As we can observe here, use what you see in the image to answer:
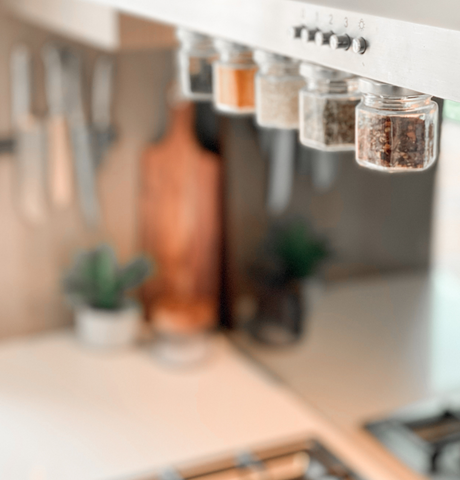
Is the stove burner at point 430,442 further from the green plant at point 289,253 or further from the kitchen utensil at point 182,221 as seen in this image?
the kitchen utensil at point 182,221

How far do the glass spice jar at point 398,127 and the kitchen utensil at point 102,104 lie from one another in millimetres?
1232

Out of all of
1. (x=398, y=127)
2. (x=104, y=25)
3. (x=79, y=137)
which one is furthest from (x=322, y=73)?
(x=79, y=137)

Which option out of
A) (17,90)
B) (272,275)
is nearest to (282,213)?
(272,275)

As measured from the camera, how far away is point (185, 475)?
4.03 ft

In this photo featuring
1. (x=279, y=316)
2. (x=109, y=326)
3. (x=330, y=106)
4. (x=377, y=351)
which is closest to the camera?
(x=330, y=106)

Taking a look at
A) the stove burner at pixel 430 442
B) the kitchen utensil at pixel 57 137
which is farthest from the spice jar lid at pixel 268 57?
the kitchen utensil at pixel 57 137

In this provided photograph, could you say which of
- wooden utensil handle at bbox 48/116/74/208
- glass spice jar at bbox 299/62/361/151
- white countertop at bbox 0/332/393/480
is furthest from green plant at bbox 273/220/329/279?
glass spice jar at bbox 299/62/361/151

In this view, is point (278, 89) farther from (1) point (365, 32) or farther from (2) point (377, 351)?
(2) point (377, 351)

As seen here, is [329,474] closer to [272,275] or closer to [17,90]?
[272,275]

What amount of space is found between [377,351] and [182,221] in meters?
0.69

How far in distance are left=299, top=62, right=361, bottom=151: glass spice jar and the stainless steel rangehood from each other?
0.21 ft

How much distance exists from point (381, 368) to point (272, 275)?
15.0 inches

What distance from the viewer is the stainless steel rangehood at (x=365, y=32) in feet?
1.48

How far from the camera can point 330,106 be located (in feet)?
2.21
